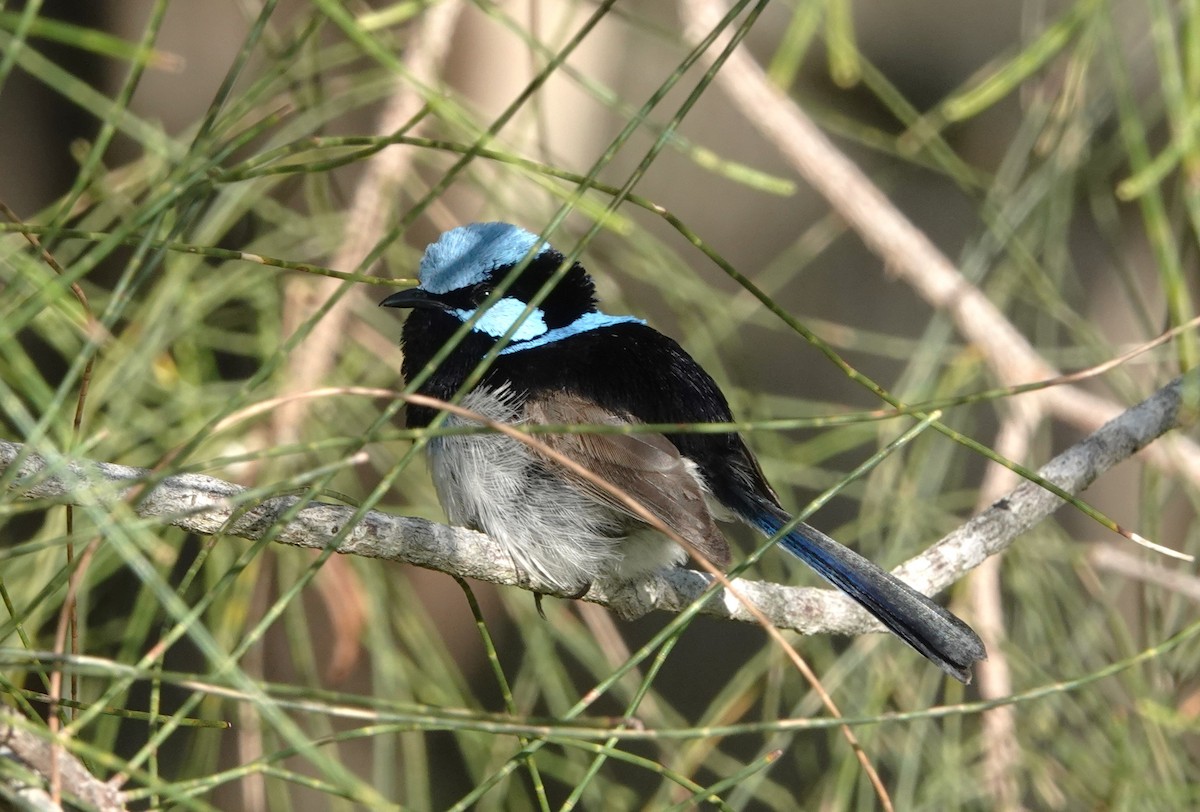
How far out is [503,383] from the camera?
245 cm

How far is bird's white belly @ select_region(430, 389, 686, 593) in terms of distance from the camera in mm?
2248

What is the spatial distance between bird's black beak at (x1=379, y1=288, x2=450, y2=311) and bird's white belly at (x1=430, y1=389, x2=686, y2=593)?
0.29 m

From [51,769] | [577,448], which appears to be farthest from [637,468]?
[51,769]

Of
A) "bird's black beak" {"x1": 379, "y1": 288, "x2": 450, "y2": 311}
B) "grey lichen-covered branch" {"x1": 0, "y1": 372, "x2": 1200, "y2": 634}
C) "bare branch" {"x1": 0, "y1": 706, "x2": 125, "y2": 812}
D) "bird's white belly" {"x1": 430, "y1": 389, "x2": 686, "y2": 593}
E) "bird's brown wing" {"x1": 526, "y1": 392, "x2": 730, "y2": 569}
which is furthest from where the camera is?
"bird's black beak" {"x1": 379, "y1": 288, "x2": 450, "y2": 311}

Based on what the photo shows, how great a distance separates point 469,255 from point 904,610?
1187mm

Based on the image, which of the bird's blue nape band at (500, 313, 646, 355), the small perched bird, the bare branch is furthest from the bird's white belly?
the bare branch

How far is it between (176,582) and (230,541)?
913mm

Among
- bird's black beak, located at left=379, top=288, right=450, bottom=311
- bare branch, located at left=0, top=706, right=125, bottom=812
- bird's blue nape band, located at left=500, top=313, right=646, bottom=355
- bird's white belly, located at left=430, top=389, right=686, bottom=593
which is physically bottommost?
bare branch, located at left=0, top=706, right=125, bottom=812

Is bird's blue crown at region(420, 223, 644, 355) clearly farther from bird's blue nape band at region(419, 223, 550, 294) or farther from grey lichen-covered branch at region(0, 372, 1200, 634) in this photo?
grey lichen-covered branch at region(0, 372, 1200, 634)

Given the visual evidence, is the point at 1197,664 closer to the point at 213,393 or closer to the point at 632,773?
the point at 213,393

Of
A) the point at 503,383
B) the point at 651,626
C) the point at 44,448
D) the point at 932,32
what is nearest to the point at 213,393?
the point at 503,383

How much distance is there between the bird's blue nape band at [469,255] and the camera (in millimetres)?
2576

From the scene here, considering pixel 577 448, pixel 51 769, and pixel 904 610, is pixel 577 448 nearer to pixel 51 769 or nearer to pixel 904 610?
pixel 904 610

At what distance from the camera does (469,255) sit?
2.58 meters
